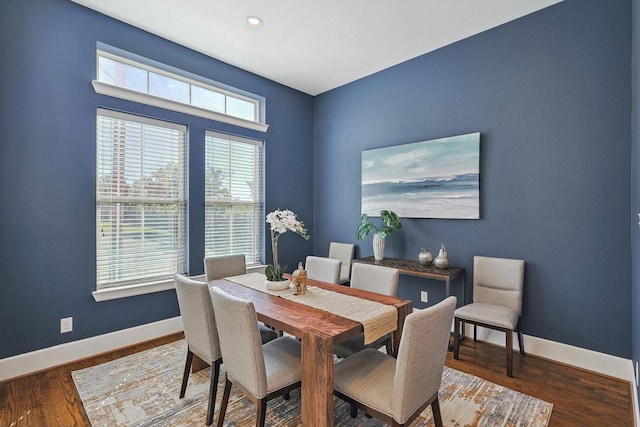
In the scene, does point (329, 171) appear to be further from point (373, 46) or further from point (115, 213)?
point (115, 213)

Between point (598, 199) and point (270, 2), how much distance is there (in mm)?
3196

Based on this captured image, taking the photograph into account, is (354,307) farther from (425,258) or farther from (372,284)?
(425,258)

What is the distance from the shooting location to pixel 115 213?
3051 mm

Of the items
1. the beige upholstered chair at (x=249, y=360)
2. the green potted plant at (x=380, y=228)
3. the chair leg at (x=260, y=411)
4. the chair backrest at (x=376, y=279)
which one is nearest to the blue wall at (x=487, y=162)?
the green potted plant at (x=380, y=228)

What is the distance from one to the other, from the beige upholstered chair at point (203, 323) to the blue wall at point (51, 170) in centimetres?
147

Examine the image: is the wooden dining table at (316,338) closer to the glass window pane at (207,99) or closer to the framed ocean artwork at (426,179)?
the framed ocean artwork at (426,179)

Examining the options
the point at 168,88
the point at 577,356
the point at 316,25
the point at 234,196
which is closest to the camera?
the point at 577,356

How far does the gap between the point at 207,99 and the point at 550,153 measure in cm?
365

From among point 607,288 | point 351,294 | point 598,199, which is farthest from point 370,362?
point 598,199

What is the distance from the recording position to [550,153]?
Answer: 110 inches

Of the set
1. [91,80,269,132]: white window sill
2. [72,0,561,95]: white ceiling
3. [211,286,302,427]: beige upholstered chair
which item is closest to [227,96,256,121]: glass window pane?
[91,80,269,132]: white window sill

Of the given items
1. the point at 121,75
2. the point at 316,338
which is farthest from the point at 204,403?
the point at 121,75

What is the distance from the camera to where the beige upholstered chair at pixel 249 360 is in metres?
1.55

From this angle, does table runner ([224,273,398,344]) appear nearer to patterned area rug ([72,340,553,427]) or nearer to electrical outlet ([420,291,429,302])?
patterned area rug ([72,340,553,427])
